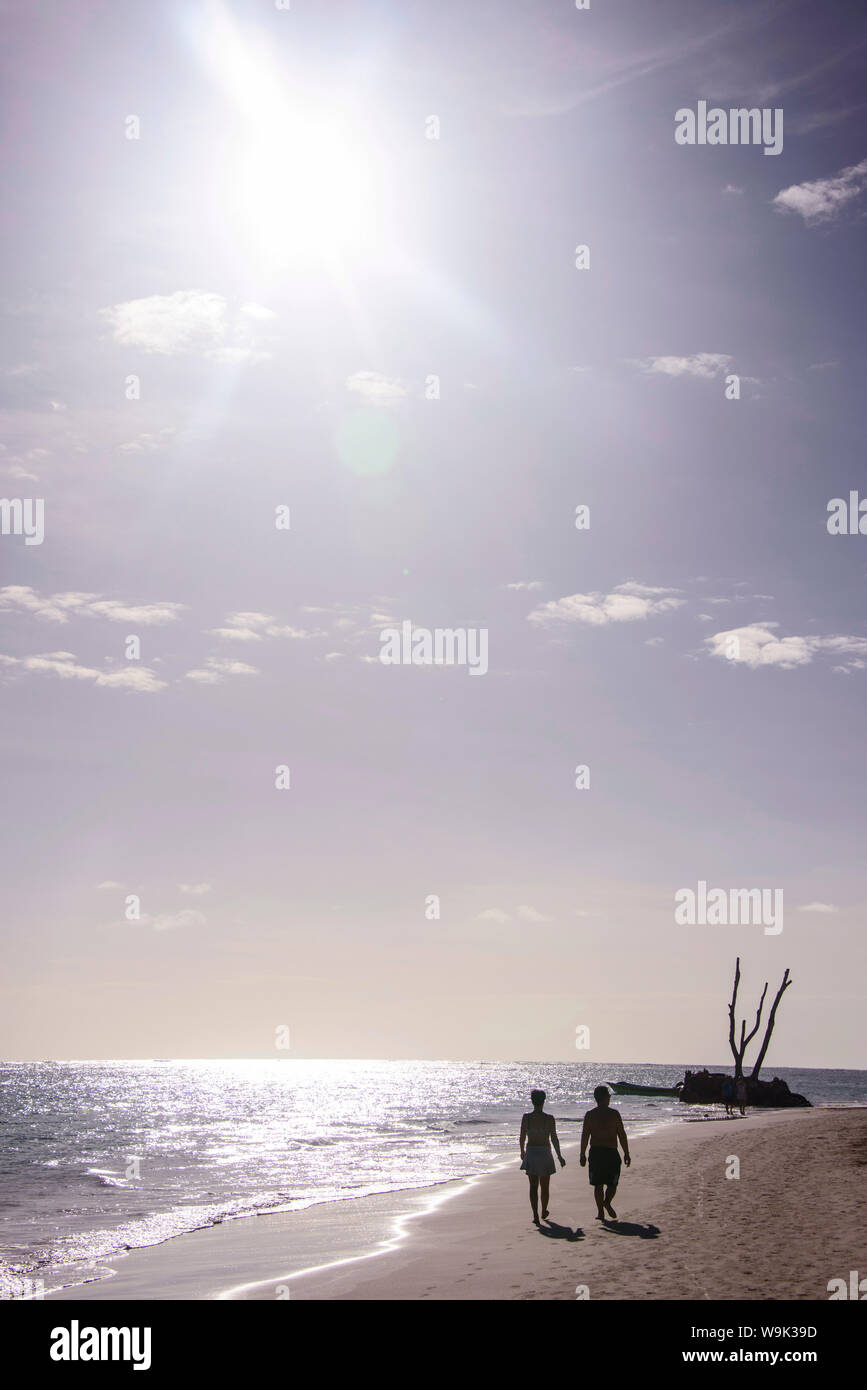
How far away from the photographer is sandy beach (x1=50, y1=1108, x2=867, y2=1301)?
438 inches

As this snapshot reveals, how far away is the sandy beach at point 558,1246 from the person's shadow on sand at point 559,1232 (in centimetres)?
4

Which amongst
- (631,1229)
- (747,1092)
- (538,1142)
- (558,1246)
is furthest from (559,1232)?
(747,1092)

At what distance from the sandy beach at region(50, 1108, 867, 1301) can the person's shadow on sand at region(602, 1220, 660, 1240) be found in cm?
3

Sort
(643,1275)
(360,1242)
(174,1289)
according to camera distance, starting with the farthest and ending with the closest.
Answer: (360,1242) → (174,1289) → (643,1275)

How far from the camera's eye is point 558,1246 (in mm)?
13602

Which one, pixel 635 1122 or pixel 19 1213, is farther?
pixel 635 1122

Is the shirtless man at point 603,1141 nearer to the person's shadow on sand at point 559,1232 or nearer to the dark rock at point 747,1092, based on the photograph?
the person's shadow on sand at point 559,1232

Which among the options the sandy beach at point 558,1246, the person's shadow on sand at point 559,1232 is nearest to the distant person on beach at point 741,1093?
the sandy beach at point 558,1246

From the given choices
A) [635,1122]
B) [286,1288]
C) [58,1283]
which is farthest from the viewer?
[635,1122]

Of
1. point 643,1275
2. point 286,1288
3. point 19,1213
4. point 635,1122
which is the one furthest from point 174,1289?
point 635,1122

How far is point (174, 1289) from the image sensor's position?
13742 mm
